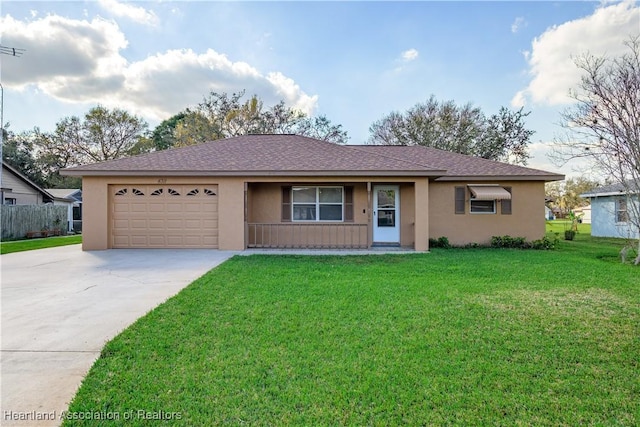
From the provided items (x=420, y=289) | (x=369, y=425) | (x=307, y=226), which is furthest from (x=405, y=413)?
(x=307, y=226)

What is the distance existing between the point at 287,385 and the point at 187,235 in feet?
30.3

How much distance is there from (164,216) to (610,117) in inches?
565

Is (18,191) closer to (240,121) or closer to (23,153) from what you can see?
(23,153)

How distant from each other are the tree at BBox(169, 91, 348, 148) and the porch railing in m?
17.3

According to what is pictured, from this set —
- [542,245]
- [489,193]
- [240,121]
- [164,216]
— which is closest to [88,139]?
[240,121]

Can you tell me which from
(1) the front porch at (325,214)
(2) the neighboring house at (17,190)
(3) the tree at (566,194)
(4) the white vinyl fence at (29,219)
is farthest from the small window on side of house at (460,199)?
(3) the tree at (566,194)

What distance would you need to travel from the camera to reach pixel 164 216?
35.7ft

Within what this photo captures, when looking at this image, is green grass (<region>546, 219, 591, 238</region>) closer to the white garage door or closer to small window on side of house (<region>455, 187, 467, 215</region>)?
small window on side of house (<region>455, 187, 467, 215</region>)

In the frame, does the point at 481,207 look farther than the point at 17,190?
No

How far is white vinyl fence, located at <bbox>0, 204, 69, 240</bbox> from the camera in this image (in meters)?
16.2

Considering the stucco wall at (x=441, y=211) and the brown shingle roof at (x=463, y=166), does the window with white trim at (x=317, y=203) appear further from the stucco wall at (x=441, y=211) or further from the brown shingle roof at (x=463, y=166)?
the brown shingle roof at (x=463, y=166)

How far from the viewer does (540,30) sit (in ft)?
40.3

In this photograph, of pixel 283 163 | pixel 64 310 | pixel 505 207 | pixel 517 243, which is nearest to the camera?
pixel 64 310

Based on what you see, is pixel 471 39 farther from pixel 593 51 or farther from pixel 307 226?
pixel 307 226
